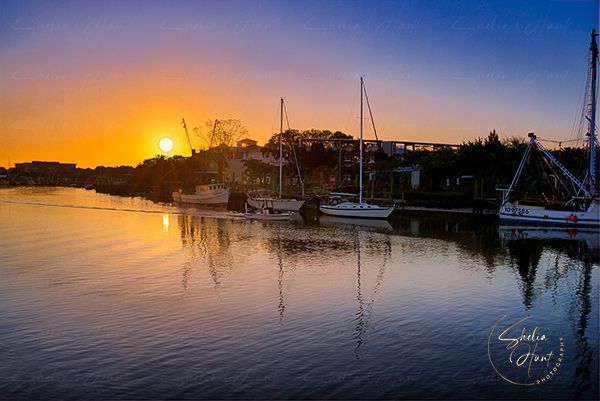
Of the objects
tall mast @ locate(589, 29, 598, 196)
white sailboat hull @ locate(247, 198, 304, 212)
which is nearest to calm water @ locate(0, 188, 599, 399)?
tall mast @ locate(589, 29, 598, 196)

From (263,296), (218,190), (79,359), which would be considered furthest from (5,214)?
(79,359)

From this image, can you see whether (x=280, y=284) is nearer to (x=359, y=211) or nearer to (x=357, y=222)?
(x=357, y=222)

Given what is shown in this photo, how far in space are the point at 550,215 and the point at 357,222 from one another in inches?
786

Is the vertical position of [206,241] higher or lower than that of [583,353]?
higher

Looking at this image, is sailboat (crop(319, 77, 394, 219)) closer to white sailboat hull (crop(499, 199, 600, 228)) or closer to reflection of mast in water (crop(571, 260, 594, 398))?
white sailboat hull (crop(499, 199, 600, 228))

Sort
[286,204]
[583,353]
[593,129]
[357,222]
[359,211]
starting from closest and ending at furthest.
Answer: [583,353] → [593,129] → [357,222] → [359,211] → [286,204]

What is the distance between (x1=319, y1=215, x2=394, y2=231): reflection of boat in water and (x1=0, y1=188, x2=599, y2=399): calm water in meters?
13.8

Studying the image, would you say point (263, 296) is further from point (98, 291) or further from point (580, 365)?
point (580, 365)

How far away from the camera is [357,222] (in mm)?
58719

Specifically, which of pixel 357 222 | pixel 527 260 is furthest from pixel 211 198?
pixel 527 260

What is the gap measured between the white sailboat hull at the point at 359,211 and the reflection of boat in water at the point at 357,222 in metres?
0.54

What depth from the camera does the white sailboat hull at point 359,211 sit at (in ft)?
195

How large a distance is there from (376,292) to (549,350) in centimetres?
899

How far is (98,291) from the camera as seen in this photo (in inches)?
922
